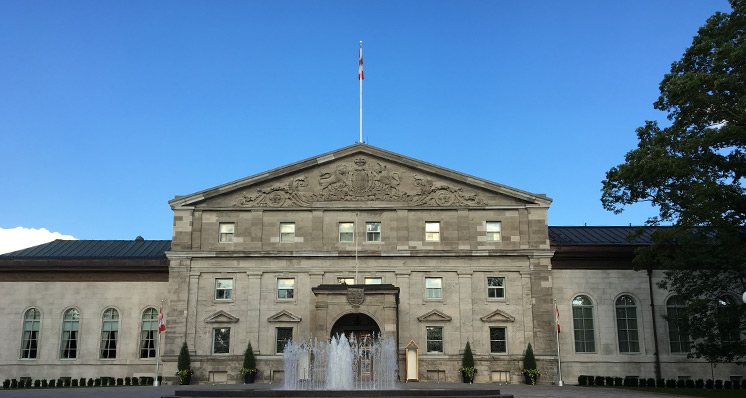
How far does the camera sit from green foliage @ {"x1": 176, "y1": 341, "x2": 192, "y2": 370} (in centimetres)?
3781

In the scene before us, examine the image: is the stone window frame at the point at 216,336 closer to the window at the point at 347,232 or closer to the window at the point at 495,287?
the window at the point at 347,232

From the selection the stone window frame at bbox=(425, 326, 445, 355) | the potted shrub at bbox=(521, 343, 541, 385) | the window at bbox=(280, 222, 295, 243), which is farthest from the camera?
the window at bbox=(280, 222, 295, 243)

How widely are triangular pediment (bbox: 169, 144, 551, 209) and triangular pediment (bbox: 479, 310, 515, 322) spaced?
21.2 ft

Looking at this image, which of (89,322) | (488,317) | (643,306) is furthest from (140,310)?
(643,306)

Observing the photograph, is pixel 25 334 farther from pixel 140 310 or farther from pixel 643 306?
pixel 643 306

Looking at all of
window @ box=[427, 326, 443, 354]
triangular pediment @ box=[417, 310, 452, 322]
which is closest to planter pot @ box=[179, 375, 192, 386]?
triangular pediment @ box=[417, 310, 452, 322]

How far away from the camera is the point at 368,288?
1479 inches

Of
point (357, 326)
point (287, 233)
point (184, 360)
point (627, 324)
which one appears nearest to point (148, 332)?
point (184, 360)

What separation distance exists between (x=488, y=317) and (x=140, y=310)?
2151cm

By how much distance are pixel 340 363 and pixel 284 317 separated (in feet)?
28.5

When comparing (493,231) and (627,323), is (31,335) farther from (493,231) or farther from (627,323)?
(627,323)

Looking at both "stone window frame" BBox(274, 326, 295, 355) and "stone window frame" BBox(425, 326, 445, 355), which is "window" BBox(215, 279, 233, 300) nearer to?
"stone window frame" BBox(274, 326, 295, 355)

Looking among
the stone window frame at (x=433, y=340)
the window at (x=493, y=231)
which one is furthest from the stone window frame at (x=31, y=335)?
the window at (x=493, y=231)

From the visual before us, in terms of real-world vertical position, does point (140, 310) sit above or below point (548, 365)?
above
